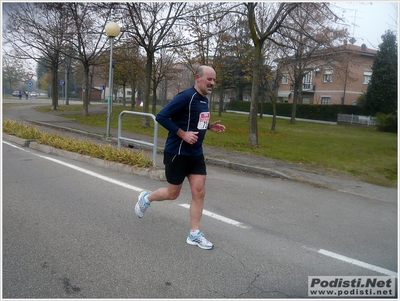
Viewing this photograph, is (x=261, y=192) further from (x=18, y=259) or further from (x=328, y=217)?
(x=18, y=259)

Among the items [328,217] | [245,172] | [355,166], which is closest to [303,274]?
[328,217]

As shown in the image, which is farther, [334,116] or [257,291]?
[334,116]

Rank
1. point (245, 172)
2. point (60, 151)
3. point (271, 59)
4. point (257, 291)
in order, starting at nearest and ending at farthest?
point (257, 291)
point (245, 172)
point (60, 151)
point (271, 59)

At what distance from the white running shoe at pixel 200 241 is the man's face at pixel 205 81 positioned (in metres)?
1.60

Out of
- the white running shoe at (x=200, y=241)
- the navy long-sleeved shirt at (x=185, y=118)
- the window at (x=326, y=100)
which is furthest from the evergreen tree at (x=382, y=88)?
the white running shoe at (x=200, y=241)

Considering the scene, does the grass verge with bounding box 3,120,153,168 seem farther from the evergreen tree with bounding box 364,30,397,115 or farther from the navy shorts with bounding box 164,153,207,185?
the evergreen tree with bounding box 364,30,397,115

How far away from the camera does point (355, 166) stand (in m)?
10.6

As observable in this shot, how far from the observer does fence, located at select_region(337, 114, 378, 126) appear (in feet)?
113

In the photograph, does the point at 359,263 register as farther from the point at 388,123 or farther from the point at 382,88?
the point at 382,88

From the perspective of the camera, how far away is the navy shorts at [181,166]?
4.16 metres

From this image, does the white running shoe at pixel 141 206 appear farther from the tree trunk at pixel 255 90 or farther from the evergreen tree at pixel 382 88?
the evergreen tree at pixel 382 88

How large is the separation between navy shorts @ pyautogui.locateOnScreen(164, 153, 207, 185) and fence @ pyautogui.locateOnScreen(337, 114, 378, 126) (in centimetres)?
3327

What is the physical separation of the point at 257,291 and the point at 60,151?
8.14 m

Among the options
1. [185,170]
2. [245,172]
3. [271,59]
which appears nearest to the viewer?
[185,170]
